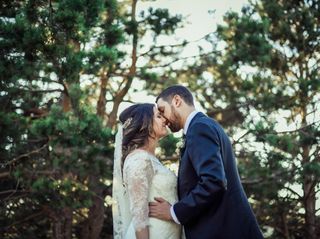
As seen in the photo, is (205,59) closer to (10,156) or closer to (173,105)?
(10,156)

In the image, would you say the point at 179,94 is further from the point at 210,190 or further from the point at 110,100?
the point at 110,100

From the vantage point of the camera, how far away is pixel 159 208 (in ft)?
9.73

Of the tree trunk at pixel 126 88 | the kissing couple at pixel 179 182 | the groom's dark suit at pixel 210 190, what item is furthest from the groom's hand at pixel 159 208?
the tree trunk at pixel 126 88

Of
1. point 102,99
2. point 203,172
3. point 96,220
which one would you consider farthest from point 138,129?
point 102,99

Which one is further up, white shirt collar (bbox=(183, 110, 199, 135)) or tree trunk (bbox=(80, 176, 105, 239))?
tree trunk (bbox=(80, 176, 105, 239))

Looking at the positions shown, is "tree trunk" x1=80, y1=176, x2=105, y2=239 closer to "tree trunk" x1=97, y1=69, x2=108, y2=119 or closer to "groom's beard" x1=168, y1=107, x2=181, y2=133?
"tree trunk" x1=97, y1=69, x2=108, y2=119

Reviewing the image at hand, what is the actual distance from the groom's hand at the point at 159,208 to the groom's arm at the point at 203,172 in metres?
0.25

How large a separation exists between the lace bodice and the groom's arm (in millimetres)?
297

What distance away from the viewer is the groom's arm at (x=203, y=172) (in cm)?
250

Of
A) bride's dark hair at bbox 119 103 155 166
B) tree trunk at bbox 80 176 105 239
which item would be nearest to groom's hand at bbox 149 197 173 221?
bride's dark hair at bbox 119 103 155 166

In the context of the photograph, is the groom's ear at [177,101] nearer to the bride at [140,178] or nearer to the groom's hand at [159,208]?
the bride at [140,178]

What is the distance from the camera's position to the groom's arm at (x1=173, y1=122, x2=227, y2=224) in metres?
2.50

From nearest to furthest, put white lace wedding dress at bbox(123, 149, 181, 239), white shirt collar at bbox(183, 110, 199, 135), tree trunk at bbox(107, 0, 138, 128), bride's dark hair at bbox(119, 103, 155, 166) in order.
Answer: white shirt collar at bbox(183, 110, 199, 135), white lace wedding dress at bbox(123, 149, 181, 239), bride's dark hair at bbox(119, 103, 155, 166), tree trunk at bbox(107, 0, 138, 128)

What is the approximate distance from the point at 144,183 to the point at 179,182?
24cm
